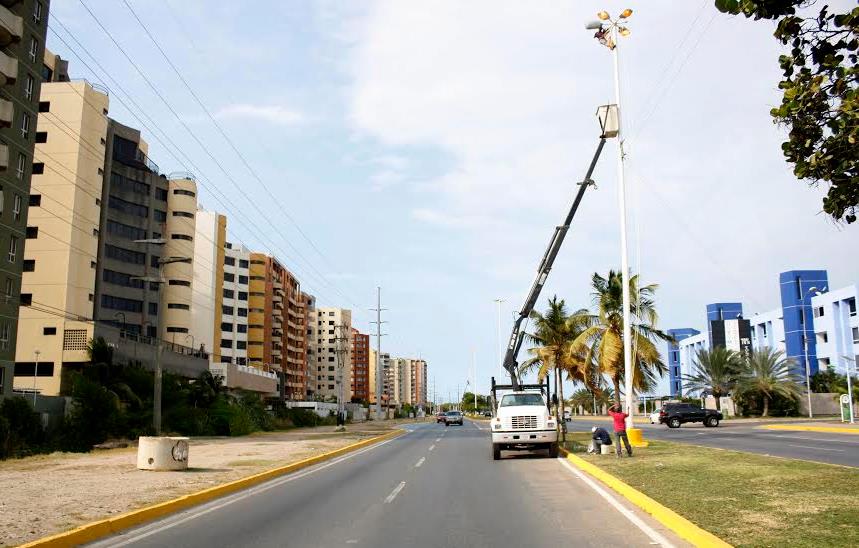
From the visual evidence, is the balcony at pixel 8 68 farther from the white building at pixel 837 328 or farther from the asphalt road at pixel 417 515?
the white building at pixel 837 328

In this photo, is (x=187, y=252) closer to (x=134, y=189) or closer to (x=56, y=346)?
(x=134, y=189)

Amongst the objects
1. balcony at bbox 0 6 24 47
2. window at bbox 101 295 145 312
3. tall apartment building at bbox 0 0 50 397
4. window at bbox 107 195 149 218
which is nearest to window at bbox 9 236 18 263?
tall apartment building at bbox 0 0 50 397

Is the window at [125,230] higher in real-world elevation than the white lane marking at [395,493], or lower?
higher

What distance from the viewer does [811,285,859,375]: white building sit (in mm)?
69500

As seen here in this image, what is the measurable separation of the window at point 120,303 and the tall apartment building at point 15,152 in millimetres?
28319

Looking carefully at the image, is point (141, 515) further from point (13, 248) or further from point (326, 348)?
point (326, 348)

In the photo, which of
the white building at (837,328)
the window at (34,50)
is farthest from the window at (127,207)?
the white building at (837,328)

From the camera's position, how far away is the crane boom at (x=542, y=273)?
24.3m

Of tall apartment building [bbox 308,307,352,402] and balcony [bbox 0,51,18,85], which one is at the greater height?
balcony [bbox 0,51,18,85]

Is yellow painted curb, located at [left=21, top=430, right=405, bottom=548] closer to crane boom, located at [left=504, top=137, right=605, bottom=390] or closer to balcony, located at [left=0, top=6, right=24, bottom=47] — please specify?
crane boom, located at [left=504, top=137, right=605, bottom=390]

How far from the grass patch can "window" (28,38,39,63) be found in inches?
1857

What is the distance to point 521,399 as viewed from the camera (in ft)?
73.5

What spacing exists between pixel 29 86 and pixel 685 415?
49242 mm

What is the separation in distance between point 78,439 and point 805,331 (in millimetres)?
72348
